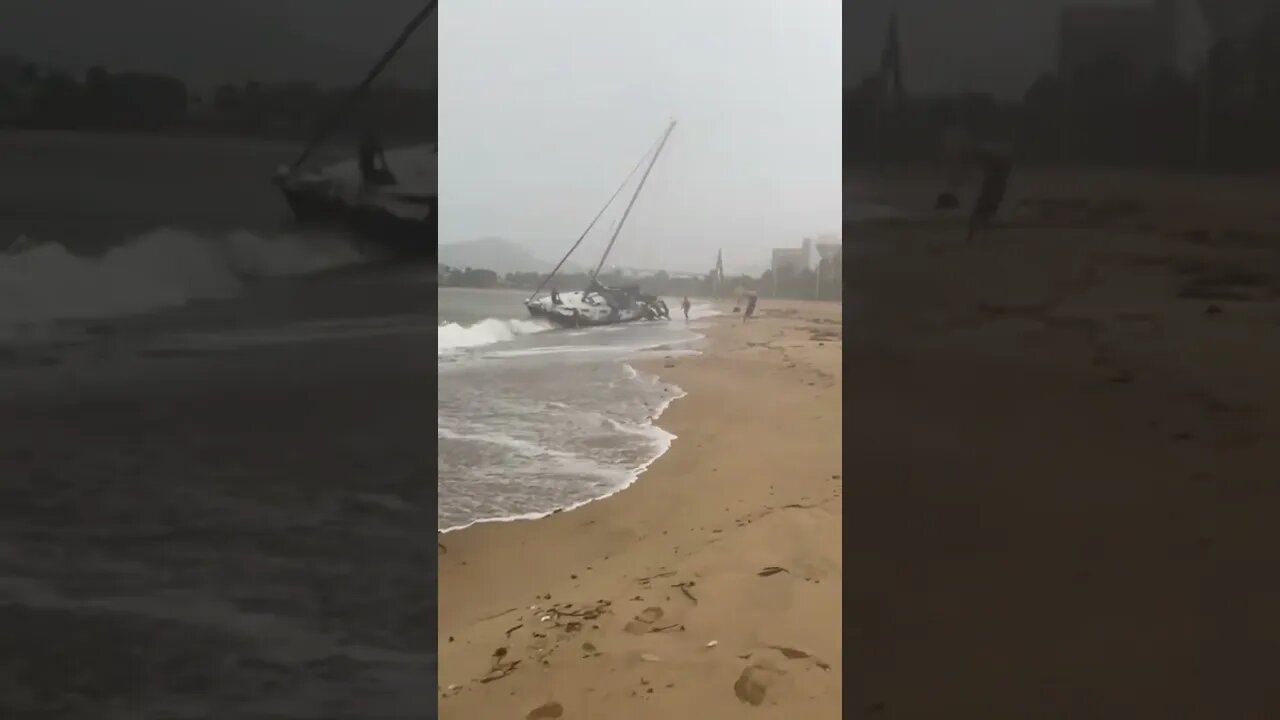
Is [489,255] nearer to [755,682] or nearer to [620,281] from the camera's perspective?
[620,281]

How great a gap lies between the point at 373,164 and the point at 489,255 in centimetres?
23

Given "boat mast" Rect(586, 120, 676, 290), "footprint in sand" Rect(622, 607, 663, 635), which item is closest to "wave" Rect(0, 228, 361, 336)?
"boat mast" Rect(586, 120, 676, 290)

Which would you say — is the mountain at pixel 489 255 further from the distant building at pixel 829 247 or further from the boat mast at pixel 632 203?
the distant building at pixel 829 247

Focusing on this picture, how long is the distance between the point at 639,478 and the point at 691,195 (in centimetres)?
47

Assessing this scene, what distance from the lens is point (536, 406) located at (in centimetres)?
121

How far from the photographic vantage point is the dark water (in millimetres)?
1074

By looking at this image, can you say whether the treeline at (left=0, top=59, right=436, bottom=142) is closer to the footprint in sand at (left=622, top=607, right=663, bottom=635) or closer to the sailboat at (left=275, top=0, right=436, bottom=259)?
the sailboat at (left=275, top=0, right=436, bottom=259)

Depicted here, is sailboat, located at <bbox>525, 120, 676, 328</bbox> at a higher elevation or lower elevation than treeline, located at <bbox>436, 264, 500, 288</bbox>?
lower

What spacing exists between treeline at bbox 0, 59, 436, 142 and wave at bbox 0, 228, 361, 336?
6.5 inches

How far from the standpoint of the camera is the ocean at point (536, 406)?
A: 1182mm
